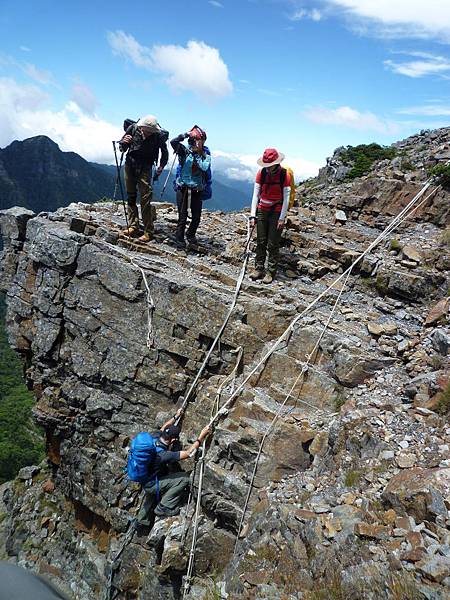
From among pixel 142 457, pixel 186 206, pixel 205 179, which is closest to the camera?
pixel 142 457

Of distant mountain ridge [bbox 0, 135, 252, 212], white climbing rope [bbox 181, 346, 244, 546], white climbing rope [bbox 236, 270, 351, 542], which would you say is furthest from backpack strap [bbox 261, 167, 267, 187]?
distant mountain ridge [bbox 0, 135, 252, 212]

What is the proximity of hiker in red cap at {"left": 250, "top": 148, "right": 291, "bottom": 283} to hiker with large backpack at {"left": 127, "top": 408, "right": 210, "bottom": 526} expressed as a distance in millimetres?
5371

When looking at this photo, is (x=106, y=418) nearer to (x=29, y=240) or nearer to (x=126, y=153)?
(x=29, y=240)

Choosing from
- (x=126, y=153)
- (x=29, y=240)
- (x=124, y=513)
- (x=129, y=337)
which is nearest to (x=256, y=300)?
(x=129, y=337)

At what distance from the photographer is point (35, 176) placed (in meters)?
190

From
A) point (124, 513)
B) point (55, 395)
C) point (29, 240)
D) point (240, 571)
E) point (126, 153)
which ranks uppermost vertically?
point (126, 153)

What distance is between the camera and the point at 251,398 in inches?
410

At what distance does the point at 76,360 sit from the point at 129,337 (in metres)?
2.20

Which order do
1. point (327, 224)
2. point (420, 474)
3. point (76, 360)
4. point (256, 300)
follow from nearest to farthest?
point (420, 474)
point (256, 300)
point (76, 360)
point (327, 224)

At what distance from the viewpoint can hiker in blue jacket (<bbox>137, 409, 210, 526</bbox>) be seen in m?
9.97

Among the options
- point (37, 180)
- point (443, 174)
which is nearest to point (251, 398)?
point (443, 174)

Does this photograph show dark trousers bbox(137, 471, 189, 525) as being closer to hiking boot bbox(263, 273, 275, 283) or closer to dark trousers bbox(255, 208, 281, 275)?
hiking boot bbox(263, 273, 275, 283)

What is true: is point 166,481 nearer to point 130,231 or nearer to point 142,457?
point 142,457

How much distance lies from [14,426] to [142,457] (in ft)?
238
